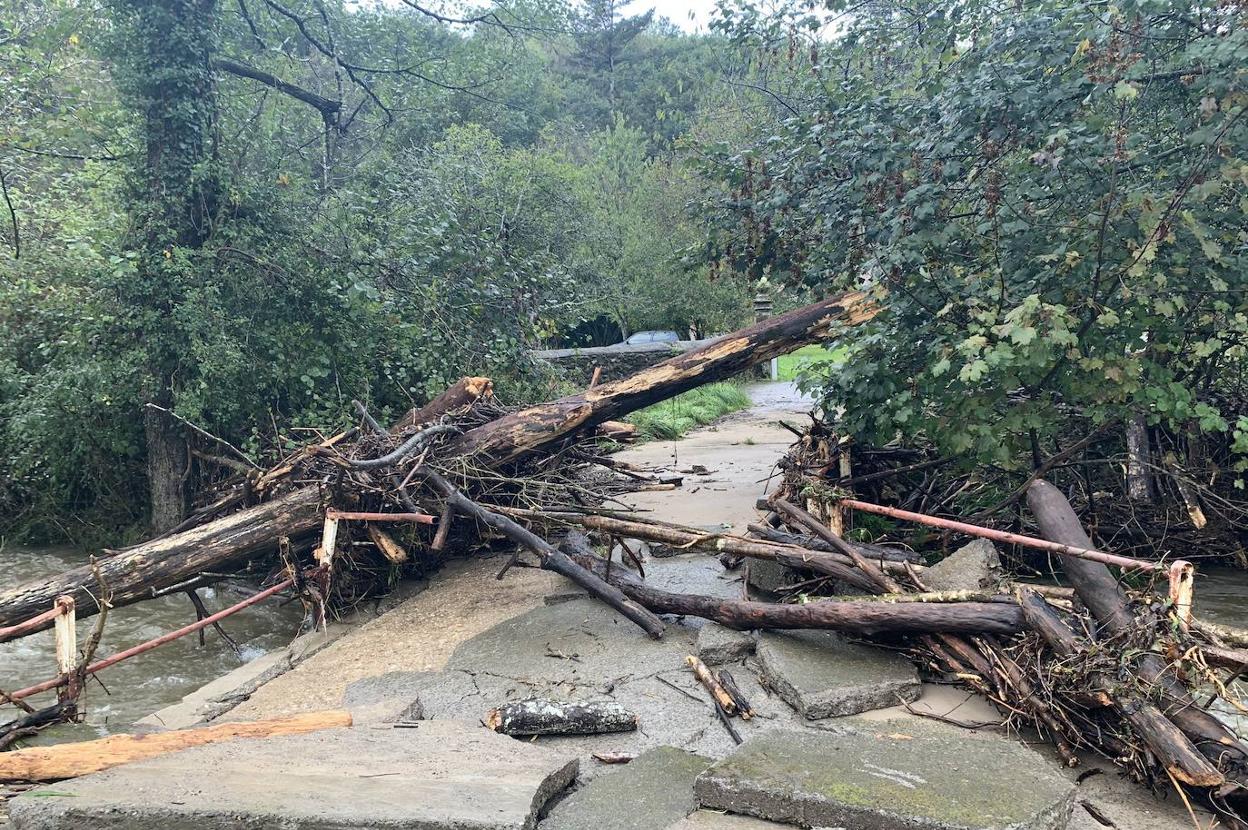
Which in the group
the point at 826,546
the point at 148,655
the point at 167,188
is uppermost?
the point at 167,188

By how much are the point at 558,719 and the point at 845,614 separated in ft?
4.73

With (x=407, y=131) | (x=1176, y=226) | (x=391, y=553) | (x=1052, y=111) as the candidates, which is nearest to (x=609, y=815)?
(x=391, y=553)

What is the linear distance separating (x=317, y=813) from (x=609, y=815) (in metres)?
0.94

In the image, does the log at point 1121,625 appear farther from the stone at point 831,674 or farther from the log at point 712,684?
the log at point 712,684

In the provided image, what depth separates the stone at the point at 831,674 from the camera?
11.4 feet

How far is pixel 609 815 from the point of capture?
265 cm

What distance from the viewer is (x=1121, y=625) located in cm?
323

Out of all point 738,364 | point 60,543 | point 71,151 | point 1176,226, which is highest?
point 71,151

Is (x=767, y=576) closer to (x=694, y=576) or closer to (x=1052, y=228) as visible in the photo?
(x=694, y=576)

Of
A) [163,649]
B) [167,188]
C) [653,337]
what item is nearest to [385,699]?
[163,649]

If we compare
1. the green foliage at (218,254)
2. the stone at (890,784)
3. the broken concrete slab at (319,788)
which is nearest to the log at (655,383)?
the green foliage at (218,254)

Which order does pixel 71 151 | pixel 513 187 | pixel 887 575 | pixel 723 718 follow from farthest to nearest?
pixel 513 187 < pixel 71 151 < pixel 887 575 < pixel 723 718

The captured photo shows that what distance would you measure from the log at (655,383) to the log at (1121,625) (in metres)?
2.44

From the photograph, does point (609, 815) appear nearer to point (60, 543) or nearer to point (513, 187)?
point (60, 543)
